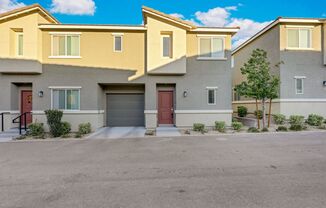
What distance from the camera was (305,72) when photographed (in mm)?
15828

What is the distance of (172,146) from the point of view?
902 cm

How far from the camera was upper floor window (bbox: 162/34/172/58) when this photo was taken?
13827 mm

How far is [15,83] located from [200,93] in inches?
473

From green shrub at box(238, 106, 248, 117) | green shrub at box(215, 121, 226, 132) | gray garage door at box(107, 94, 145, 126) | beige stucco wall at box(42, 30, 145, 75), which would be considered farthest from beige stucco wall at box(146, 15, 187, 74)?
green shrub at box(238, 106, 248, 117)

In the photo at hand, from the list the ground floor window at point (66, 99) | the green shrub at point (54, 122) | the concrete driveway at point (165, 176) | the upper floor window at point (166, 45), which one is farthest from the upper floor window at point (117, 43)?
the concrete driveway at point (165, 176)

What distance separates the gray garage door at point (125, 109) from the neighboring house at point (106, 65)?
48.0 inches

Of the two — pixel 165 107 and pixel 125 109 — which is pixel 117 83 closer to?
pixel 125 109

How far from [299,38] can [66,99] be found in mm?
17294

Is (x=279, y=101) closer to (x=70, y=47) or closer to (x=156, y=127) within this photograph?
(x=156, y=127)

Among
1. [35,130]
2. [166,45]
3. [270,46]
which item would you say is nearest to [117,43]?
[166,45]

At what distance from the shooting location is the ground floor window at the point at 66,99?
13.6 m

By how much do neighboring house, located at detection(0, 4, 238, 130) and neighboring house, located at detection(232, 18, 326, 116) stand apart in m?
4.55

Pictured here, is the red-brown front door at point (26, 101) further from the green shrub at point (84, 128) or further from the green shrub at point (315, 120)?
the green shrub at point (315, 120)

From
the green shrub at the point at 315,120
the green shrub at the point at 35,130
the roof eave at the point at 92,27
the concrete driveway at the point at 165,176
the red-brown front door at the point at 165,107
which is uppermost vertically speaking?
the roof eave at the point at 92,27
